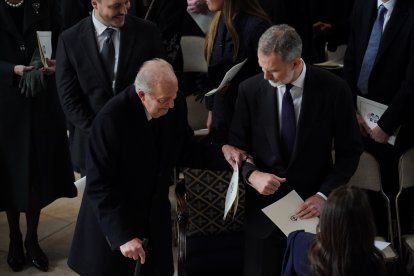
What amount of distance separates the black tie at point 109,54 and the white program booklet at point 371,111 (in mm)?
1291

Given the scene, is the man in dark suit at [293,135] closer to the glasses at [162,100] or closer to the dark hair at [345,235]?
the glasses at [162,100]

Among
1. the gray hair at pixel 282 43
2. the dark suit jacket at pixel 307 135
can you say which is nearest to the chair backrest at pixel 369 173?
the dark suit jacket at pixel 307 135

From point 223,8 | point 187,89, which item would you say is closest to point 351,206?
point 223,8

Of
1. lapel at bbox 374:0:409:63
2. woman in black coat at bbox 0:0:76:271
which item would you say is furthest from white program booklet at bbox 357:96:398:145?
woman in black coat at bbox 0:0:76:271

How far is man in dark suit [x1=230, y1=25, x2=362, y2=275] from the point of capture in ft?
8.15

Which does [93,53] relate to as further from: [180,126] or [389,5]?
[389,5]

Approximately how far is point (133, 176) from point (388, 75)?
58.9 inches

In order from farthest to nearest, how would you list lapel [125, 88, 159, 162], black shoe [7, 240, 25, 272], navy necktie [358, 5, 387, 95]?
black shoe [7, 240, 25, 272] < navy necktie [358, 5, 387, 95] < lapel [125, 88, 159, 162]

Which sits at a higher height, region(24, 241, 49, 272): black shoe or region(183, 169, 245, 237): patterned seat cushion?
region(183, 169, 245, 237): patterned seat cushion

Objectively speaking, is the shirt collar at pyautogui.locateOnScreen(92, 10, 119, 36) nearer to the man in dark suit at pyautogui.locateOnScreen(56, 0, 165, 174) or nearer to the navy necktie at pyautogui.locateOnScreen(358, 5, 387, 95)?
the man in dark suit at pyautogui.locateOnScreen(56, 0, 165, 174)

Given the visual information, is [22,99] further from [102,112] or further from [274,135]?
[274,135]

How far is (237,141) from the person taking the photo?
8.75 ft

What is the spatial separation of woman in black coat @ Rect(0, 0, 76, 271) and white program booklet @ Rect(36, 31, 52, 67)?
0.17 ft

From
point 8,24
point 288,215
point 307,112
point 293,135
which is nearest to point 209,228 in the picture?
point 288,215
